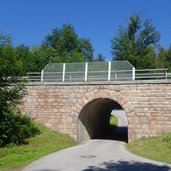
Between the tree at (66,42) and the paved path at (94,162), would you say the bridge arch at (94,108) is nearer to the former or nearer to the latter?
the paved path at (94,162)

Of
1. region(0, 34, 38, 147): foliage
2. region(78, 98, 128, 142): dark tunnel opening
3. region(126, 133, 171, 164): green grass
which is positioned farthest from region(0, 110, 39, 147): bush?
region(126, 133, 171, 164): green grass

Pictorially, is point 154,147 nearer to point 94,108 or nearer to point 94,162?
point 94,162

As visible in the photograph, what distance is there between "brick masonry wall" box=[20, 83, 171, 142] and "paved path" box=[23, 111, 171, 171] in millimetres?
3572

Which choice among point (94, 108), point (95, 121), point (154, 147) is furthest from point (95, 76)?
point (154, 147)

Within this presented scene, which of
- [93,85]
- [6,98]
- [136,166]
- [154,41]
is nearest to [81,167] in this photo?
[136,166]

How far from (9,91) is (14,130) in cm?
237

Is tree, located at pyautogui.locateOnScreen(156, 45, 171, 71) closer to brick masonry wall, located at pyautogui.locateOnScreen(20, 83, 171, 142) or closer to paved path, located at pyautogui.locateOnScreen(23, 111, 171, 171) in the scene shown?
brick masonry wall, located at pyautogui.locateOnScreen(20, 83, 171, 142)

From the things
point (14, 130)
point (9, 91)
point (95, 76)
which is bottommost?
point (14, 130)

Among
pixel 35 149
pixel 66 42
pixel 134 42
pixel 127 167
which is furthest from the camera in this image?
pixel 66 42

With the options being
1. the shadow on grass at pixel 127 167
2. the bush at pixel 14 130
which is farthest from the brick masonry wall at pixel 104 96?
the shadow on grass at pixel 127 167

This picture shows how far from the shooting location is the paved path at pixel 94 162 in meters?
13.7

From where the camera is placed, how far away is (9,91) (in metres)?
19.9

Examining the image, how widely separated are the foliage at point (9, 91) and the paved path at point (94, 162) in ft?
11.5

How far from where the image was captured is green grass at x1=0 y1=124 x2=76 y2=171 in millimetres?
15411
